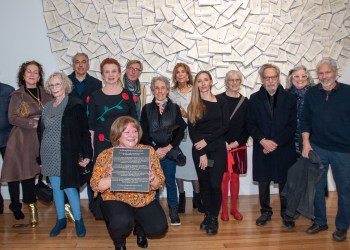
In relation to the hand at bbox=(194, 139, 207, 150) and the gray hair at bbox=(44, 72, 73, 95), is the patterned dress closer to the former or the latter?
the gray hair at bbox=(44, 72, 73, 95)

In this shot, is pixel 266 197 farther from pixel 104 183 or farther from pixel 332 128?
pixel 104 183

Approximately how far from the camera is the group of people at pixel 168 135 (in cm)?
305

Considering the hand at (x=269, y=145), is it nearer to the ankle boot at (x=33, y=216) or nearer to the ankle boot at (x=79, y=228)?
the ankle boot at (x=79, y=228)

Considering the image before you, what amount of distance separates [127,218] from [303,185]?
166cm

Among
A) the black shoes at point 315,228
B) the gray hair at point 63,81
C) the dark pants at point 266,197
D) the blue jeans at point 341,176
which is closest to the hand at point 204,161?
the dark pants at point 266,197

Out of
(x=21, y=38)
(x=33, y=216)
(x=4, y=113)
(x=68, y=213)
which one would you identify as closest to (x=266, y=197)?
(x=68, y=213)

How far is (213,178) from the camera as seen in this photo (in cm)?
341

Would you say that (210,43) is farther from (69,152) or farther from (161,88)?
(69,152)

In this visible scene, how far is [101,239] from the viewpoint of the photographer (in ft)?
11.2

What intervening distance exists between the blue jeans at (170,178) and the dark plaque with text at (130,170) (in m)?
0.93

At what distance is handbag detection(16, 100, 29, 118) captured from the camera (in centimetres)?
371

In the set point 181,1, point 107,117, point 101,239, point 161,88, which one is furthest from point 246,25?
point 101,239

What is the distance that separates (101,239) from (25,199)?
38.5 inches

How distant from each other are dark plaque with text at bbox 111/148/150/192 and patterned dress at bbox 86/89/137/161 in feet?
2.22
